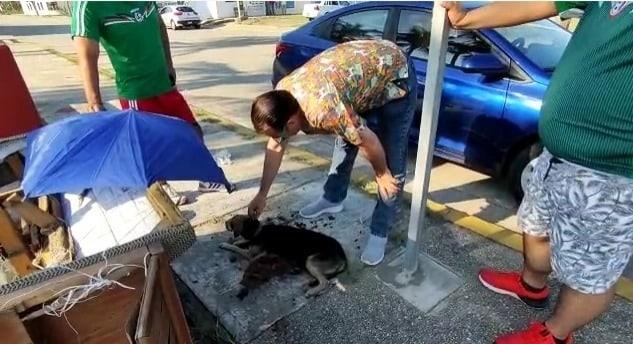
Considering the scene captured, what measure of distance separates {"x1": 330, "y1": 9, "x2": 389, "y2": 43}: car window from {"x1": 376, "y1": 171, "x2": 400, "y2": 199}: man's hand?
2.03m

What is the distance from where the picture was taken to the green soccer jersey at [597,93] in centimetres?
136

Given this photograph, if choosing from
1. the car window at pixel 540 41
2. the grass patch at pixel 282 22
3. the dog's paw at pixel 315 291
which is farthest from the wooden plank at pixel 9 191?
the grass patch at pixel 282 22

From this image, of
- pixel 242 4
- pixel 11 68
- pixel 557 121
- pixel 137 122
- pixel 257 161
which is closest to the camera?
pixel 557 121

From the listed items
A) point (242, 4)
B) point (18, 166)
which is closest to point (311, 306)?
point (18, 166)

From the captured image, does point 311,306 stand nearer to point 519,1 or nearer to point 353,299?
point 353,299

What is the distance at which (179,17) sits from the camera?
2320cm

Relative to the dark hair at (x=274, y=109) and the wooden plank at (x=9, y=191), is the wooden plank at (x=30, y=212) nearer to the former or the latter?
the wooden plank at (x=9, y=191)

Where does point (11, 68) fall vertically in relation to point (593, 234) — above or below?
above

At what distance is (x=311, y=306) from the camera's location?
2275 mm

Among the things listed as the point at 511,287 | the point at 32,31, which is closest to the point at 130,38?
the point at 511,287

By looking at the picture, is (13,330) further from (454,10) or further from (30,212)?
(454,10)

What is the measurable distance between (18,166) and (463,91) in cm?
313

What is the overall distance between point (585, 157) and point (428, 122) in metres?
0.69

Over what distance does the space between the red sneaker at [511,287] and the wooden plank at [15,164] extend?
2809 mm
